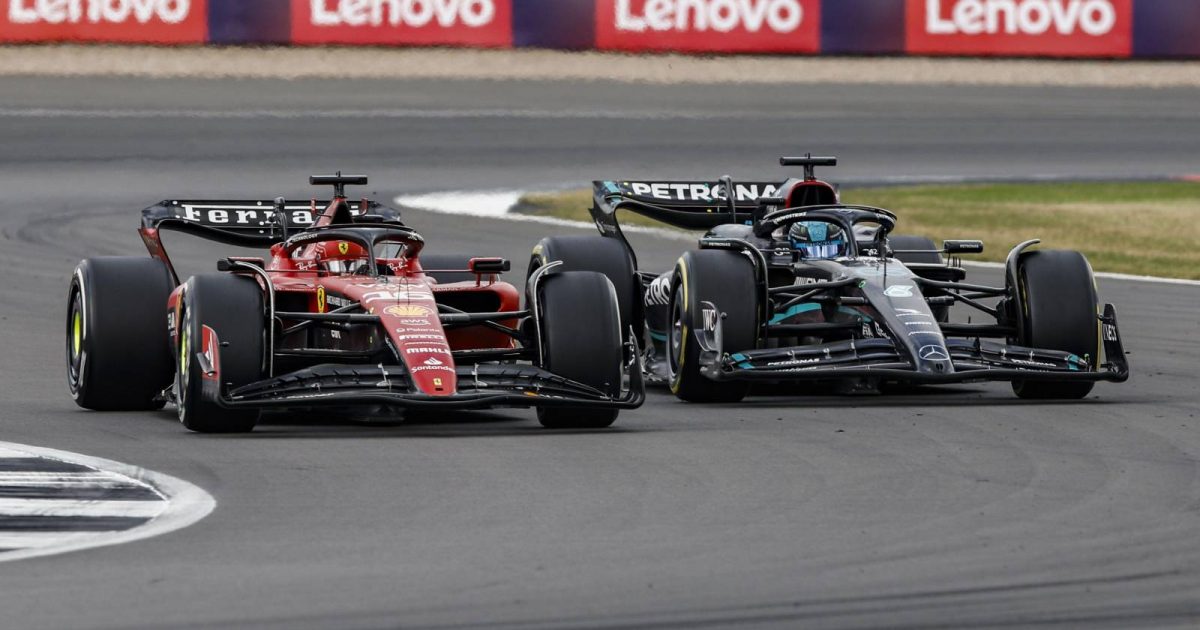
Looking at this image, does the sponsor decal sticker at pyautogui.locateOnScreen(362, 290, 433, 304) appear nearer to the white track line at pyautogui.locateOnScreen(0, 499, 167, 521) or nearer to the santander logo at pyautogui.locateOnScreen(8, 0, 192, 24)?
the white track line at pyautogui.locateOnScreen(0, 499, 167, 521)

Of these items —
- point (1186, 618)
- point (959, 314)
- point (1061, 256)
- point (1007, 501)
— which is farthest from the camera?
point (959, 314)

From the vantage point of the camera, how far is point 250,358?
11.6 metres

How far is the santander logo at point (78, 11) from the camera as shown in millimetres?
33469

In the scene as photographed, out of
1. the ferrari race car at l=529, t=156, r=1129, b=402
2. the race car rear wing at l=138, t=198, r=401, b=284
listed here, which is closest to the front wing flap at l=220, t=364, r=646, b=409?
the ferrari race car at l=529, t=156, r=1129, b=402

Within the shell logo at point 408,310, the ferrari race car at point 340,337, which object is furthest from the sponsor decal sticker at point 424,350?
the shell logo at point 408,310

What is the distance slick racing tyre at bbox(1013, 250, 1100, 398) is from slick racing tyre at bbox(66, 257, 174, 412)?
4967 mm

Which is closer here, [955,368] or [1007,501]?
[1007,501]

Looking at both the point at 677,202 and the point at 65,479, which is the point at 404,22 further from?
the point at 65,479

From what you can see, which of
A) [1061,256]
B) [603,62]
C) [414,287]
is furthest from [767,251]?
[603,62]

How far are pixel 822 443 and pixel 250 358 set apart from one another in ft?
9.51

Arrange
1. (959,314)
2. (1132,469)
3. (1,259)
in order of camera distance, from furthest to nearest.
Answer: (1,259) → (959,314) → (1132,469)

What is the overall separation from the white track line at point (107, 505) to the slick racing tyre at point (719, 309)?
411 centimetres

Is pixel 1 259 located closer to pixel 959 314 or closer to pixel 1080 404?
A: pixel 959 314

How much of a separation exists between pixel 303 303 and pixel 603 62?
23.3 meters
